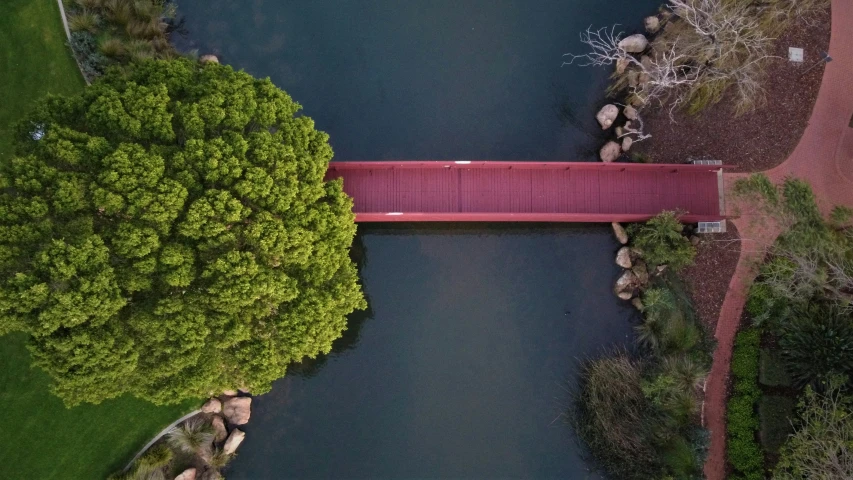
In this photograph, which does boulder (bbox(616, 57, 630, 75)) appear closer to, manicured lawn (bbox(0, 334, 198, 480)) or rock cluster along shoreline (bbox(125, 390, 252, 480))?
rock cluster along shoreline (bbox(125, 390, 252, 480))

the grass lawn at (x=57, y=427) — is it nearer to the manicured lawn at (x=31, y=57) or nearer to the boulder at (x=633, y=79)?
the manicured lawn at (x=31, y=57)

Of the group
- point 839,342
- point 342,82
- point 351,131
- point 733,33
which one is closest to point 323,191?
point 351,131

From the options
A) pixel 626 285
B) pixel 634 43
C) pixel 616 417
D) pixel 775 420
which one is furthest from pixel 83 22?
pixel 775 420

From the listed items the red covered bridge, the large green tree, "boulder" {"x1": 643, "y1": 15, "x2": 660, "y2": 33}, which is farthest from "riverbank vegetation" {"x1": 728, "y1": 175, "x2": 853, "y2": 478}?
the large green tree

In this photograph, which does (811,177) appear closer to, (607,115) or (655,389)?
(607,115)

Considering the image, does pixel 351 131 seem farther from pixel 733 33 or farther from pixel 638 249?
pixel 733 33
